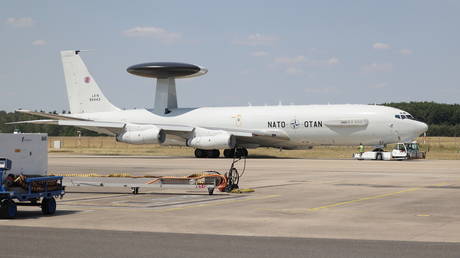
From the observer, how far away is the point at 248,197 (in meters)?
22.6

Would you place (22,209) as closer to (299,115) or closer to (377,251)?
(377,251)

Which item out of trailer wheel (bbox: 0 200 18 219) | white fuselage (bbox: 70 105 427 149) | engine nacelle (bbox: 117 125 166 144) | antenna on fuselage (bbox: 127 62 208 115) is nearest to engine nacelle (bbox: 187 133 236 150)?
white fuselage (bbox: 70 105 427 149)

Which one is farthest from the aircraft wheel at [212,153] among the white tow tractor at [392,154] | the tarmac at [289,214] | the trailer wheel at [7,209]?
the trailer wheel at [7,209]

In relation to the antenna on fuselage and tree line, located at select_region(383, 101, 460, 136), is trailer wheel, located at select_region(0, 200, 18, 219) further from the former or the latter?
tree line, located at select_region(383, 101, 460, 136)

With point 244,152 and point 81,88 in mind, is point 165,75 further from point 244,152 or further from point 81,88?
point 244,152

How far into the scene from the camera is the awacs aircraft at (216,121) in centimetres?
5338

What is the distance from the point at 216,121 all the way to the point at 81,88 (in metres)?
16.1

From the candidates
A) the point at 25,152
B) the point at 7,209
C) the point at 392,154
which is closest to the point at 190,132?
the point at 392,154

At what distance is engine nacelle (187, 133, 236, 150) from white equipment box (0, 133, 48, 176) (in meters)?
38.5

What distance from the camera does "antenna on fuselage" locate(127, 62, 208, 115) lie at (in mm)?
63906

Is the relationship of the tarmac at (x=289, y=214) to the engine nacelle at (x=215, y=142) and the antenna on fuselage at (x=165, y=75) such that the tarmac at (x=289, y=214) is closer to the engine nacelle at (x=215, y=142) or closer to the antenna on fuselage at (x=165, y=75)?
the engine nacelle at (x=215, y=142)

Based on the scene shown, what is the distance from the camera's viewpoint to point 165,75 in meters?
66.4

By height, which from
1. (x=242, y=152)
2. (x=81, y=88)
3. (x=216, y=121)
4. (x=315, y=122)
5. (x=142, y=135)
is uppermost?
(x=81, y=88)

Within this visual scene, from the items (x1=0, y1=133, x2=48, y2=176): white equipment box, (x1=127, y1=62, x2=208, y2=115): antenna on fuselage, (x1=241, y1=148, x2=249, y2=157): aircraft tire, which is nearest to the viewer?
(x1=0, y1=133, x2=48, y2=176): white equipment box
